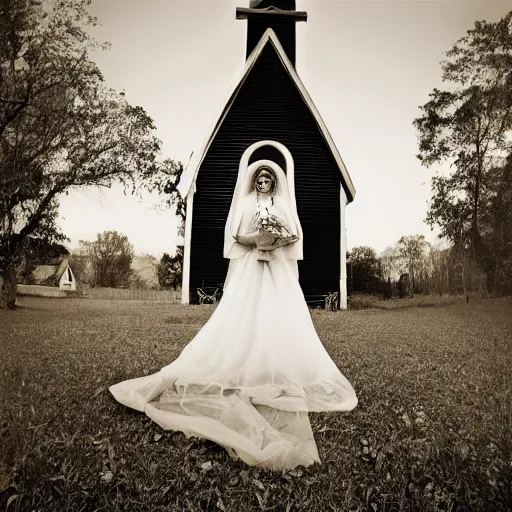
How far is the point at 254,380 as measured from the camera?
2.29m

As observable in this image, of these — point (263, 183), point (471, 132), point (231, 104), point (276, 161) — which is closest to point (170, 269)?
point (263, 183)

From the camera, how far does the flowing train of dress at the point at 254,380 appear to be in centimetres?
200

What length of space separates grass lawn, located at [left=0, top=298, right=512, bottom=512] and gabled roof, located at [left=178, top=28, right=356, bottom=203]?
0.82 meters

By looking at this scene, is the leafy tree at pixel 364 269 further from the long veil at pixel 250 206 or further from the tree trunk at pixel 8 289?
the tree trunk at pixel 8 289

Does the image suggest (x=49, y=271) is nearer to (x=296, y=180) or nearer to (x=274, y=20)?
(x=296, y=180)

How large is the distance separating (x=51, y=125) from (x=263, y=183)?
4.78ft

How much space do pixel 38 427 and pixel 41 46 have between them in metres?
2.41

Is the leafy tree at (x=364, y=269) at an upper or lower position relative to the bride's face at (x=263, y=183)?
lower

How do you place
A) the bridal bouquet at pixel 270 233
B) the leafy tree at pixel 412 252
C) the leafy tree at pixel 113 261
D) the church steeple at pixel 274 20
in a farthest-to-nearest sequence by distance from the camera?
1. the church steeple at pixel 274 20
2. the leafy tree at pixel 412 252
3. the leafy tree at pixel 113 261
4. the bridal bouquet at pixel 270 233

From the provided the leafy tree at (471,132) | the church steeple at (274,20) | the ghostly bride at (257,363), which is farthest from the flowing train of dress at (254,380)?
the church steeple at (274,20)

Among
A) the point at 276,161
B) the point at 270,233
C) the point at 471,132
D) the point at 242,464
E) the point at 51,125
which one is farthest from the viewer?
the point at 471,132

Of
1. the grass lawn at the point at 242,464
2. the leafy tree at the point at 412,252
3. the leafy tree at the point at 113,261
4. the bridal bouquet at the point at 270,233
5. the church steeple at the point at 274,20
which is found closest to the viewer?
the grass lawn at the point at 242,464

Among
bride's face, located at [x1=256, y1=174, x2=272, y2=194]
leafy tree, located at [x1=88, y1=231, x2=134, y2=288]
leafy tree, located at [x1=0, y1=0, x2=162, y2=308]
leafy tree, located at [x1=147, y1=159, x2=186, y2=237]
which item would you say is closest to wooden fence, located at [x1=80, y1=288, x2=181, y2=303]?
leafy tree, located at [x1=88, y1=231, x2=134, y2=288]

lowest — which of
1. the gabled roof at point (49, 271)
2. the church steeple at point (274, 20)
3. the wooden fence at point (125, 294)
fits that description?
the wooden fence at point (125, 294)
